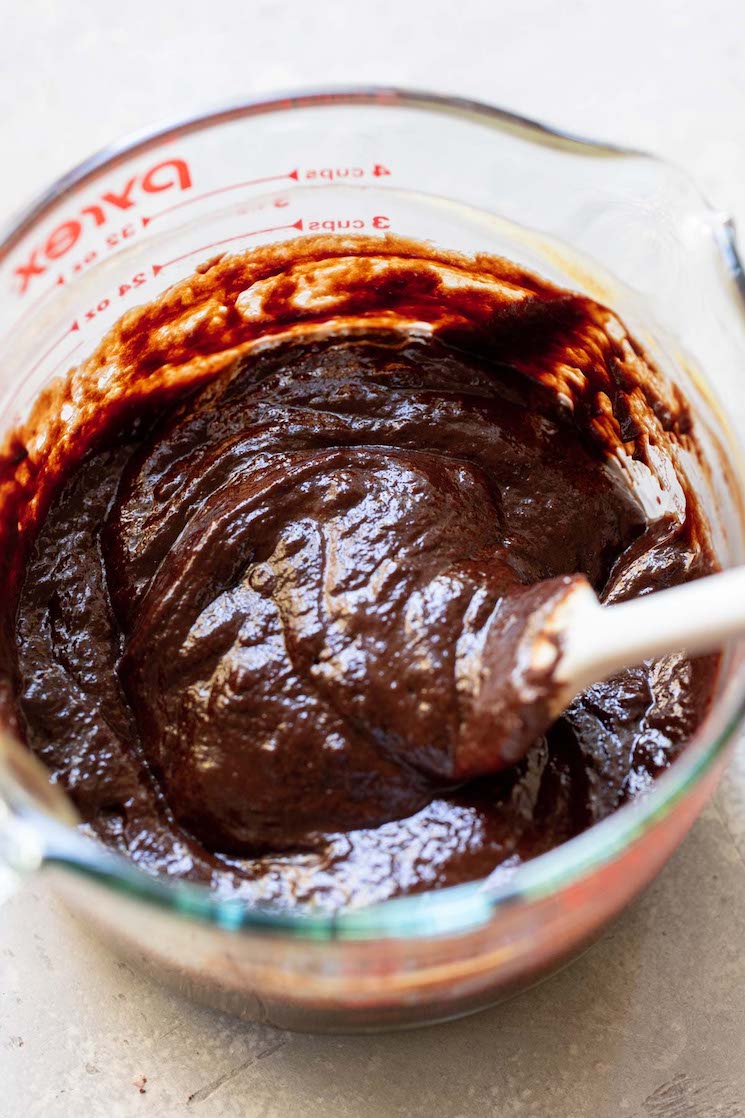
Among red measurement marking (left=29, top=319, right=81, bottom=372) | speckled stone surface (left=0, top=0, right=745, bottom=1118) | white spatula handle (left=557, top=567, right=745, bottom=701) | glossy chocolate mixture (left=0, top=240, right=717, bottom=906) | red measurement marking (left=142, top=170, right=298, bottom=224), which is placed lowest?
speckled stone surface (left=0, top=0, right=745, bottom=1118)

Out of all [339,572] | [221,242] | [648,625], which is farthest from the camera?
[221,242]

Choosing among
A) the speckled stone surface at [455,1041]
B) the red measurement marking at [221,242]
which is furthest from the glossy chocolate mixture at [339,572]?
the speckled stone surface at [455,1041]

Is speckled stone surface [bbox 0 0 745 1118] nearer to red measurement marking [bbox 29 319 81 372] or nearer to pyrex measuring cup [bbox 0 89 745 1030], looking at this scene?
pyrex measuring cup [bbox 0 89 745 1030]

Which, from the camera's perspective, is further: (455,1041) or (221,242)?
(221,242)

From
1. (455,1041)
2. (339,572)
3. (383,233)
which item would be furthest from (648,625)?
(383,233)

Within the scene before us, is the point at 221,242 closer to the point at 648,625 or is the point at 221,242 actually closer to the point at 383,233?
the point at 383,233

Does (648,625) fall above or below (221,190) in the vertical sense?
below

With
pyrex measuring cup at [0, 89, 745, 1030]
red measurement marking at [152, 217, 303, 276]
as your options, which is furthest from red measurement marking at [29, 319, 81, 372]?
red measurement marking at [152, 217, 303, 276]
